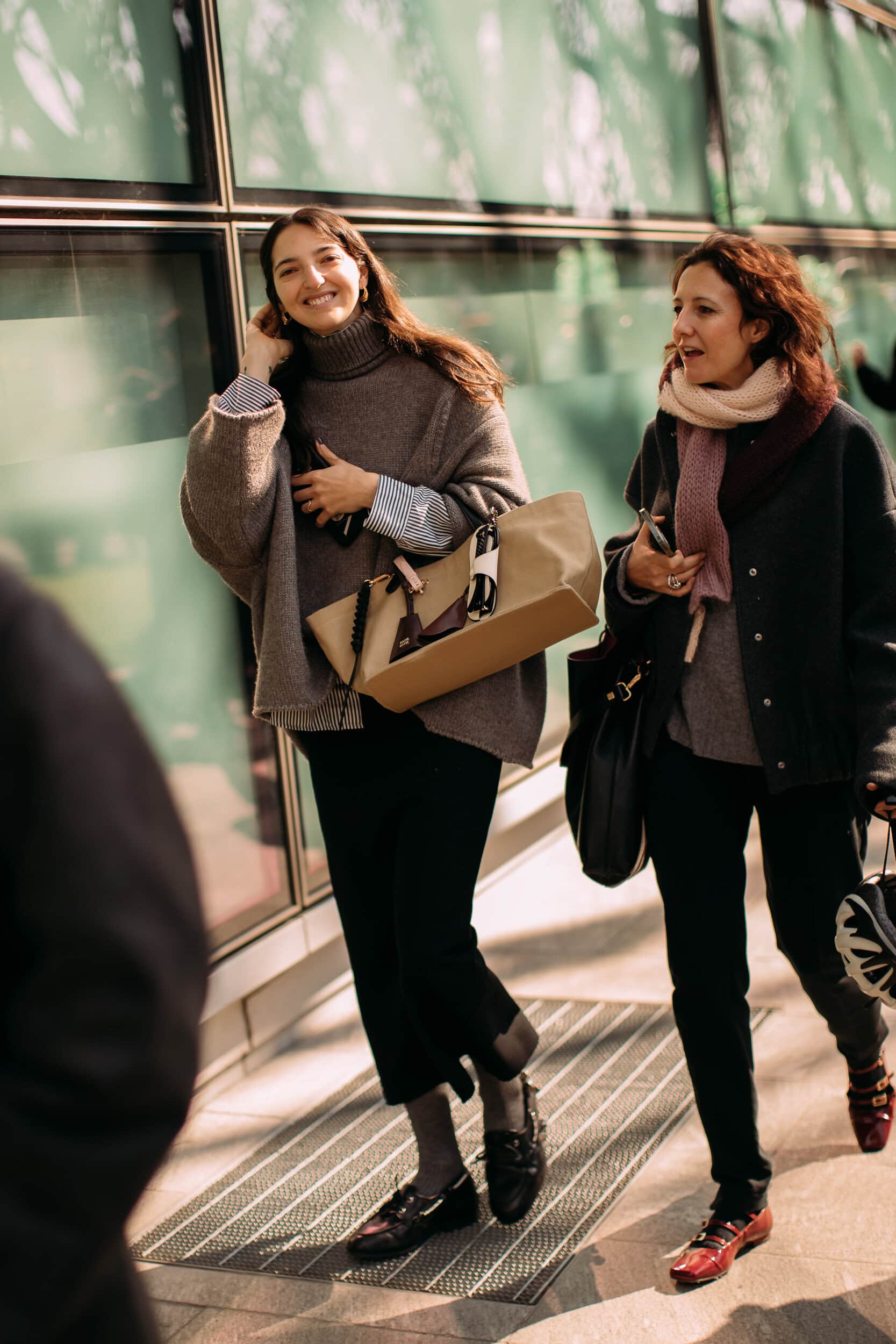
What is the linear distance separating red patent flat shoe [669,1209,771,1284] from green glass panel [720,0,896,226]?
625 cm

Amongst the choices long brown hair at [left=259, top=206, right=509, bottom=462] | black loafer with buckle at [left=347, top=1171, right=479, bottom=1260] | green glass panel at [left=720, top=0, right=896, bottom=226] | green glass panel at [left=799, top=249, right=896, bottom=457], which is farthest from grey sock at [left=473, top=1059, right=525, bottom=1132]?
green glass panel at [left=799, top=249, right=896, bottom=457]

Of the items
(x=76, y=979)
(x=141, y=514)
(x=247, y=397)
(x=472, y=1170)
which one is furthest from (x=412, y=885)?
(x=76, y=979)

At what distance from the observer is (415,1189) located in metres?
3.10

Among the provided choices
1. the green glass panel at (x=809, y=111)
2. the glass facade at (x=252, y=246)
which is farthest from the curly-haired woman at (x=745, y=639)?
the green glass panel at (x=809, y=111)

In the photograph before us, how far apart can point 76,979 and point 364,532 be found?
2145 millimetres

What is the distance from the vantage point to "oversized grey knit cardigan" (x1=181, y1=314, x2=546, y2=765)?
283 centimetres

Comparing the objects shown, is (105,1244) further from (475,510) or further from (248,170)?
(248,170)

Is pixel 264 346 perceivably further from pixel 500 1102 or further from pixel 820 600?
pixel 500 1102

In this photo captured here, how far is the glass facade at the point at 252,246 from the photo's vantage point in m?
3.58

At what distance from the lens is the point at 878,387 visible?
27.8 feet

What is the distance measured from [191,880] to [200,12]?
3693 mm

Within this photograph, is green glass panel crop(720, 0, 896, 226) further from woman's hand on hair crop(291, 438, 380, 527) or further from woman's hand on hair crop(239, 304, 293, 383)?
woman's hand on hair crop(291, 438, 380, 527)

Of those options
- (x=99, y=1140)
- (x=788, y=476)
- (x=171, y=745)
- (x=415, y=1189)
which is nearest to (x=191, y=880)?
(x=99, y=1140)

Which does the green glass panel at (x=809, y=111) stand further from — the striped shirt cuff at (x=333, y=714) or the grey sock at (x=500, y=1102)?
the grey sock at (x=500, y=1102)
